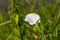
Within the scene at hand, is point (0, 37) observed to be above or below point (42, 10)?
below

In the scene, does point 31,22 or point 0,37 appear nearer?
point 31,22

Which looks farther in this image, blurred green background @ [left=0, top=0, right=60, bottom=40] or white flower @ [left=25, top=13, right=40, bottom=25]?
white flower @ [left=25, top=13, right=40, bottom=25]

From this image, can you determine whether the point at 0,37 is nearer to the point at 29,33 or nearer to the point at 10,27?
the point at 10,27

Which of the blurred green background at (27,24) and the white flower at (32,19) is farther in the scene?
the white flower at (32,19)

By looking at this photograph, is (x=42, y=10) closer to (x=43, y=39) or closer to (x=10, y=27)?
(x=10, y=27)

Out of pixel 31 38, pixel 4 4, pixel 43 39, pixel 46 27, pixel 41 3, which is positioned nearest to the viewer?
pixel 43 39

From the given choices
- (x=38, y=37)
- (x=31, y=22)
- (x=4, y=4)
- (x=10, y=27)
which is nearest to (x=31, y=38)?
(x=38, y=37)

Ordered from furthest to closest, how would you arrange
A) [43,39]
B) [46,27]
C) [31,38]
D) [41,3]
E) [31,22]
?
[41,3] → [46,27] → [31,22] → [31,38] → [43,39]
